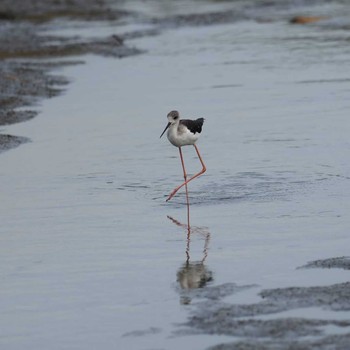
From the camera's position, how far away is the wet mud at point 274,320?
6832mm

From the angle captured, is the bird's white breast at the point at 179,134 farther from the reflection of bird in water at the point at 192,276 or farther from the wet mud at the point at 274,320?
the wet mud at the point at 274,320

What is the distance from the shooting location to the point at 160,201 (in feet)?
37.3

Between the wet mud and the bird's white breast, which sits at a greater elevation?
the bird's white breast

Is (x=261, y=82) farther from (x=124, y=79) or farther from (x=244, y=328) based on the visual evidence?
(x=244, y=328)

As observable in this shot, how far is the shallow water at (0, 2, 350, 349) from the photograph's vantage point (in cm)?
788

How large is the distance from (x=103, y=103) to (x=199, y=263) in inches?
363

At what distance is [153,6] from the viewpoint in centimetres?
3472

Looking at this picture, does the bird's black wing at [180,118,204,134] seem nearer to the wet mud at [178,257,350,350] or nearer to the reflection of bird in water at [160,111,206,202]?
the reflection of bird in water at [160,111,206,202]

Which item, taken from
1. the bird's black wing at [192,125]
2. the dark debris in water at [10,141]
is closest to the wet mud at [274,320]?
the bird's black wing at [192,125]

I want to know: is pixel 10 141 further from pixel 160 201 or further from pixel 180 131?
pixel 160 201

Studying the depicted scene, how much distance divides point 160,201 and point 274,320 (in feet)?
14.0

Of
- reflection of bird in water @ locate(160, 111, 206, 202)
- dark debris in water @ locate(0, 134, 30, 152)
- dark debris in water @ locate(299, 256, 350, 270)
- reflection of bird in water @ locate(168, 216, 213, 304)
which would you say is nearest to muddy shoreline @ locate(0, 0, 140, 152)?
dark debris in water @ locate(0, 134, 30, 152)

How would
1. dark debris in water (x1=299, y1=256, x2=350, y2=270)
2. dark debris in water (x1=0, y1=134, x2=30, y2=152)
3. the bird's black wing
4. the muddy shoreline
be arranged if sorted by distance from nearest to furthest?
dark debris in water (x1=299, y1=256, x2=350, y2=270)
the bird's black wing
dark debris in water (x1=0, y1=134, x2=30, y2=152)
the muddy shoreline

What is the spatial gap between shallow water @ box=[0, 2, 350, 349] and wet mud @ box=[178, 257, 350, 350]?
12 centimetres
